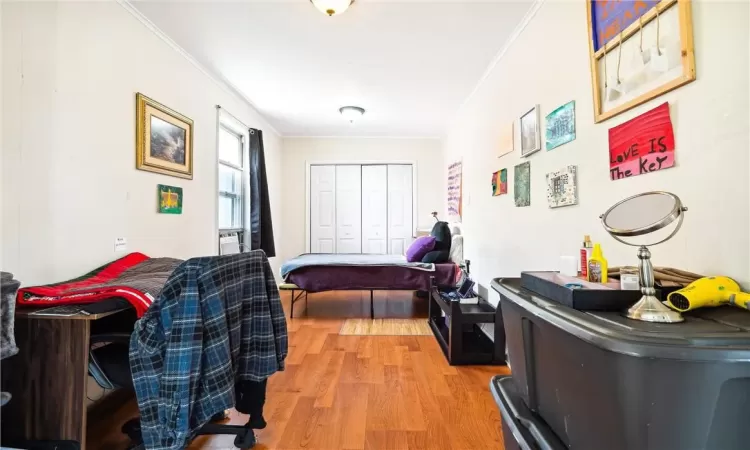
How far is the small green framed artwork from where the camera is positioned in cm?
236

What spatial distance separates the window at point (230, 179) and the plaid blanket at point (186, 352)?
8.32 ft

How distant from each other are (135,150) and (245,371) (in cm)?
173

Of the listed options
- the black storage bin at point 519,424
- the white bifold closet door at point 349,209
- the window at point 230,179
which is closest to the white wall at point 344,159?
the white bifold closet door at point 349,209

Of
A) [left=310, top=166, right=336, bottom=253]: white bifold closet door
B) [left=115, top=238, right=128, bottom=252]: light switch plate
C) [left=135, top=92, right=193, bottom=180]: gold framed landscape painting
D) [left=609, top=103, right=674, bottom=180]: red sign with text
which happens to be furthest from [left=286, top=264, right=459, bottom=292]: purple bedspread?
[left=609, top=103, right=674, bottom=180]: red sign with text

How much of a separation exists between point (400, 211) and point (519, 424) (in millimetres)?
4536

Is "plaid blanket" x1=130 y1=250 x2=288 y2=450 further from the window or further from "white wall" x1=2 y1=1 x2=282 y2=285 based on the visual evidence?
the window

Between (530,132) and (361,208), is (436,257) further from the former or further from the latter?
(361,208)

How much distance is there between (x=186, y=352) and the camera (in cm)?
113

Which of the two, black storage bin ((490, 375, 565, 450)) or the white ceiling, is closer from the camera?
black storage bin ((490, 375, 565, 450))

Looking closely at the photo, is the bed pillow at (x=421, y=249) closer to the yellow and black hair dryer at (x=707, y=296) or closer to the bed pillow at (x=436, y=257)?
the bed pillow at (x=436, y=257)

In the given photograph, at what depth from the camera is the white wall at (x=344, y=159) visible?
5301 mm

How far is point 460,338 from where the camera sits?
235 centimetres

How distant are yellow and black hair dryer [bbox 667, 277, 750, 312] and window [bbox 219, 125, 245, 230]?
371 cm

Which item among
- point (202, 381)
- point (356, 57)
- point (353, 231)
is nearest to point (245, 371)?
point (202, 381)
